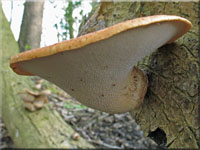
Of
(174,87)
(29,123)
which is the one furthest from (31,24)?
(174,87)

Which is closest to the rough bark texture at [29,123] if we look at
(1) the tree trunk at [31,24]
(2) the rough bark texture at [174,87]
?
(2) the rough bark texture at [174,87]

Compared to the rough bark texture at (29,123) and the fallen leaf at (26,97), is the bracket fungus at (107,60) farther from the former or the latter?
the fallen leaf at (26,97)

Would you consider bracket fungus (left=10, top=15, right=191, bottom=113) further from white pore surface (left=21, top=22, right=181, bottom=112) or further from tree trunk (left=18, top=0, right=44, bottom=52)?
tree trunk (left=18, top=0, right=44, bottom=52)

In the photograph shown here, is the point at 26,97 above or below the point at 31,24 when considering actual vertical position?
below

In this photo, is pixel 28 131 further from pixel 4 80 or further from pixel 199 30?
pixel 199 30

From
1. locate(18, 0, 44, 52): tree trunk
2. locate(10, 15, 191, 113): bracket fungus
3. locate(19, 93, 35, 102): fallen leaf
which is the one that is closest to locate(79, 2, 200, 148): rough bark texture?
locate(10, 15, 191, 113): bracket fungus

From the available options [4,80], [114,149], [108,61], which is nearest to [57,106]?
[4,80]

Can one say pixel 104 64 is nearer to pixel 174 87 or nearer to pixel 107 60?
pixel 107 60
